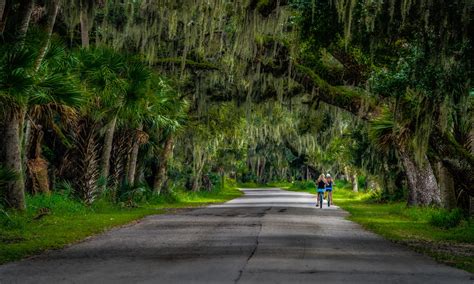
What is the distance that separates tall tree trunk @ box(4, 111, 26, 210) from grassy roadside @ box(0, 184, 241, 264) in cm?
40

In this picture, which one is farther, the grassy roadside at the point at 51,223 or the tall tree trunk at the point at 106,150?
the tall tree trunk at the point at 106,150

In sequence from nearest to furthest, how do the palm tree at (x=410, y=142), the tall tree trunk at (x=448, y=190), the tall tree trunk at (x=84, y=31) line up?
the palm tree at (x=410, y=142) < the tall tree trunk at (x=84, y=31) < the tall tree trunk at (x=448, y=190)

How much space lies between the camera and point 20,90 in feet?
43.1

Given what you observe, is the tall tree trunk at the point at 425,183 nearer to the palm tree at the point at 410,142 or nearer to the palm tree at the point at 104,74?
the palm tree at the point at 410,142

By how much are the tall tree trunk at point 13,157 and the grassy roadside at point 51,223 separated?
Result: 0.40 meters

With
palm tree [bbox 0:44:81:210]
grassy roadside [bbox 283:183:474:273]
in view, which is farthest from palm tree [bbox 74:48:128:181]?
grassy roadside [bbox 283:183:474:273]

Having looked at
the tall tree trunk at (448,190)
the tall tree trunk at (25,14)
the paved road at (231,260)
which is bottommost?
the paved road at (231,260)

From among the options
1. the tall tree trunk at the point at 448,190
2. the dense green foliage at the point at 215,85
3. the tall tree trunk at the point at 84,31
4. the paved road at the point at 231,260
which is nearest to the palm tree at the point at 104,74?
the dense green foliage at the point at 215,85

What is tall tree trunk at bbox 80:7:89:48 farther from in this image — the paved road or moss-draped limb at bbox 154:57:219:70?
the paved road

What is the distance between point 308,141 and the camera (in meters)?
48.9

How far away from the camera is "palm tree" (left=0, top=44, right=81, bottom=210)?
1312 centimetres

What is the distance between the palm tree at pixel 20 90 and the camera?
13117 mm

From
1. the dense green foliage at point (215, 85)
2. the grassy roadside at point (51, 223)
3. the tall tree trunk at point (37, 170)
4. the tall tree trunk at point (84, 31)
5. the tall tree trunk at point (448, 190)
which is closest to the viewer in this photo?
the grassy roadside at point (51, 223)

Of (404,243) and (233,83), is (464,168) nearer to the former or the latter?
(404,243)
